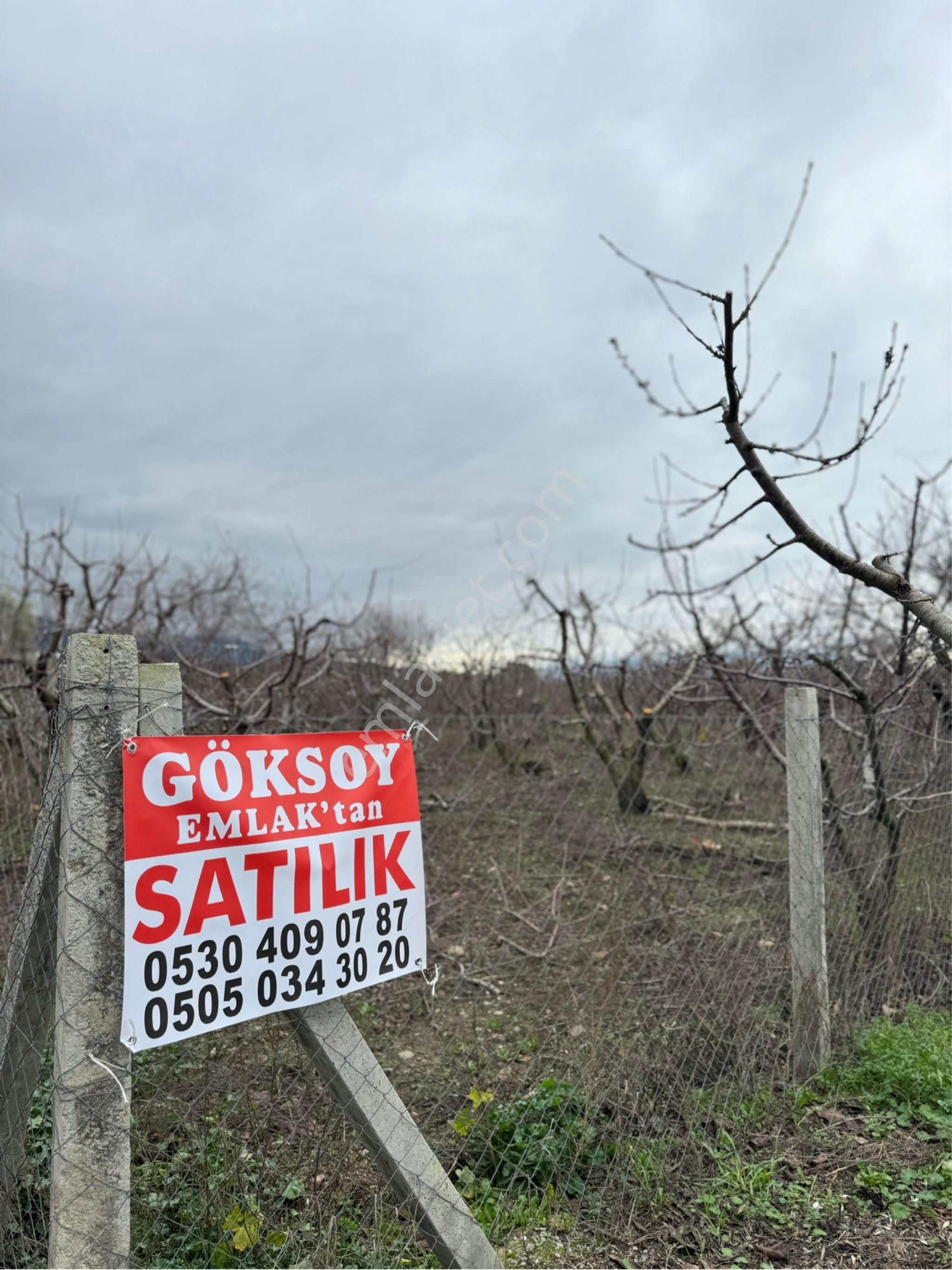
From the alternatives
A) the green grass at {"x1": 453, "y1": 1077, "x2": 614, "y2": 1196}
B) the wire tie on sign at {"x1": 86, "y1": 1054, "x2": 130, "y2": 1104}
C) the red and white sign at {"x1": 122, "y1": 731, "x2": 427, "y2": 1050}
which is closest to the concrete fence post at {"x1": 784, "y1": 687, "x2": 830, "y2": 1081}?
the green grass at {"x1": 453, "y1": 1077, "x2": 614, "y2": 1196}

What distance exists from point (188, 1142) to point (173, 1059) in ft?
1.72

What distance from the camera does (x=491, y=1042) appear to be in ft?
11.8

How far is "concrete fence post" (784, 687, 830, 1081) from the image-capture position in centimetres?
324

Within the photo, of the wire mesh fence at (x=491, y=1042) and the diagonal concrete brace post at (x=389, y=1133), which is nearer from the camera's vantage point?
the wire mesh fence at (x=491, y=1042)

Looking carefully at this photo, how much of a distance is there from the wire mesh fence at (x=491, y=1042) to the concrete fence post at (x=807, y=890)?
8cm

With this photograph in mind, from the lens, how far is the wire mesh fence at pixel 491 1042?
168 cm

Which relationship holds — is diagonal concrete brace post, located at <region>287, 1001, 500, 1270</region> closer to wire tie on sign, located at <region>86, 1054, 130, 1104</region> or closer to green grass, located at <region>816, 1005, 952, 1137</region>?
wire tie on sign, located at <region>86, 1054, 130, 1104</region>

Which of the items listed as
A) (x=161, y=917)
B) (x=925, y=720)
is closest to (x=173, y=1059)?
(x=161, y=917)

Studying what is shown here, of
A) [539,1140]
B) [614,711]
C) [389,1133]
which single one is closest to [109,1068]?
[389,1133]

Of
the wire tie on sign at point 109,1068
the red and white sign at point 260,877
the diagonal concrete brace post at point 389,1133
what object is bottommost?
the diagonal concrete brace post at point 389,1133

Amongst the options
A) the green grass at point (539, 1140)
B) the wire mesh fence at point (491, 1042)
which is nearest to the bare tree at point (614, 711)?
the wire mesh fence at point (491, 1042)

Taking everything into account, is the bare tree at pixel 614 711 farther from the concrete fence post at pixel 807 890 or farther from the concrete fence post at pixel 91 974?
the concrete fence post at pixel 91 974

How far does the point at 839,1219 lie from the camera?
8.10ft

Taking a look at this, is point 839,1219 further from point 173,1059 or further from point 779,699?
point 779,699
